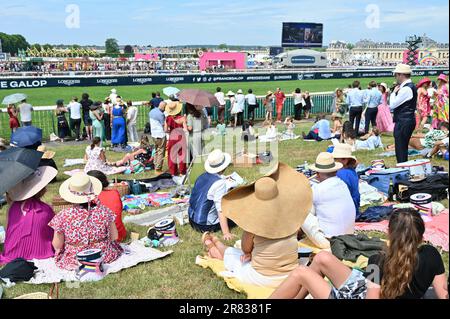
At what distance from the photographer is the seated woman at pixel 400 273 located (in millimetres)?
3094

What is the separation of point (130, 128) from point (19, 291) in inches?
365

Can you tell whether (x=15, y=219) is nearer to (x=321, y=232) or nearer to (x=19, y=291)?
(x=19, y=291)

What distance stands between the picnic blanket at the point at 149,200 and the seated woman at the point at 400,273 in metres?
4.48

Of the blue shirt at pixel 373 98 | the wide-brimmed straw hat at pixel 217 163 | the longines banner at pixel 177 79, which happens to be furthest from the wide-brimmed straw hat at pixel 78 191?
the longines banner at pixel 177 79

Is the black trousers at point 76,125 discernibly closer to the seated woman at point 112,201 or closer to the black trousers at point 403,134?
the seated woman at point 112,201

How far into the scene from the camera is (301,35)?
68.8 metres

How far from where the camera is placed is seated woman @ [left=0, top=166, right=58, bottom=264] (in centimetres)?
515

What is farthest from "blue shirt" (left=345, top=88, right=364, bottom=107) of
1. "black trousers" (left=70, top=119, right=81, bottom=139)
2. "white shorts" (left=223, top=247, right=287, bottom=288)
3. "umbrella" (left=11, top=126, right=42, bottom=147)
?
"white shorts" (left=223, top=247, right=287, bottom=288)

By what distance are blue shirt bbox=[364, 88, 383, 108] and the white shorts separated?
31.5ft

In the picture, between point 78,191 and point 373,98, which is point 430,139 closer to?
point 373,98

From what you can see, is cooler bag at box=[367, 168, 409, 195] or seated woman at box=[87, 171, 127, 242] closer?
seated woman at box=[87, 171, 127, 242]

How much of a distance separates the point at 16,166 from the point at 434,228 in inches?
187

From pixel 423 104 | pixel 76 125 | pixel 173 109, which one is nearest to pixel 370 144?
pixel 423 104

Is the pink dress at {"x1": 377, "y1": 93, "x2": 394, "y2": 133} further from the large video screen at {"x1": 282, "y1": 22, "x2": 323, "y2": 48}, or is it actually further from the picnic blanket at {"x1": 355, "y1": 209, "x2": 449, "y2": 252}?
the large video screen at {"x1": 282, "y1": 22, "x2": 323, "y2": 48}
